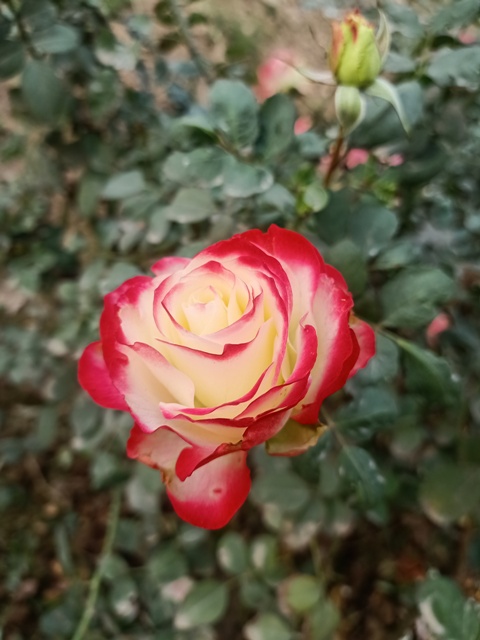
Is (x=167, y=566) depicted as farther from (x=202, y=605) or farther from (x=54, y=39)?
(x=54, y=39)

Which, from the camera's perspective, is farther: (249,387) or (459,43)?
(459,43)

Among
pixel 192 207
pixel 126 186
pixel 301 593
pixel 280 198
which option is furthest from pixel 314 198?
pixel 301 593

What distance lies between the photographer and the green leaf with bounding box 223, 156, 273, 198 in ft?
1.55

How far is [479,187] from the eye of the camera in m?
0.75

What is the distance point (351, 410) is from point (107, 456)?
0.40 m

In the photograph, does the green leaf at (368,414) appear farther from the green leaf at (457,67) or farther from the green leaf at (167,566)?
the green leaf at (167,566)

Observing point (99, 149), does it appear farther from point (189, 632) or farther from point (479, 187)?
point (189, 632)

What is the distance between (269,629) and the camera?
0.71 m

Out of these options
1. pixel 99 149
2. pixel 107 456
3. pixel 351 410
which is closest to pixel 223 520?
pixel 351 410

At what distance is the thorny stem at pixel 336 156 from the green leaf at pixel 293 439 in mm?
233

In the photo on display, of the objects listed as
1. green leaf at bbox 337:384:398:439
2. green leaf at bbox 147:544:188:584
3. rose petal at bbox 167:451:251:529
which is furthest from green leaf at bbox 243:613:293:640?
rose petal at bbox 167:451:251:529

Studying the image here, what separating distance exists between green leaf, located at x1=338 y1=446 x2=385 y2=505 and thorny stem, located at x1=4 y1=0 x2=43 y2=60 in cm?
53

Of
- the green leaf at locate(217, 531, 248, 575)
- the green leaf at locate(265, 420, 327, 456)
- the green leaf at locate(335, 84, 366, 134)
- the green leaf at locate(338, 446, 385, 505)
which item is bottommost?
the green leaf at locate(217, 531, 248, 575)

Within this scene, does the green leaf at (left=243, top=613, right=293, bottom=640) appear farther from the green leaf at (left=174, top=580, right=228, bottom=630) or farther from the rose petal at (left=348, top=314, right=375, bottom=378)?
the rose petal at (left=348, top=314, right=375, bottom=378)
